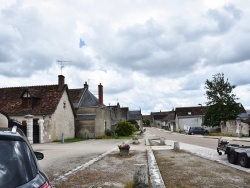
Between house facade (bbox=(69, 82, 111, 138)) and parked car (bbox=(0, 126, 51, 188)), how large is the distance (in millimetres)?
35799

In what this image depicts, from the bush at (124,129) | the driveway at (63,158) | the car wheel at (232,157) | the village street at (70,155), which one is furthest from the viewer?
the bush at (124,129)

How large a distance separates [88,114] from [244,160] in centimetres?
2973

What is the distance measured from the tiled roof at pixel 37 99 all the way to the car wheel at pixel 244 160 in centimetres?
2239

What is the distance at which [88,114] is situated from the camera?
40.5 meters

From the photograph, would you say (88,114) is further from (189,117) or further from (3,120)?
(189,117)

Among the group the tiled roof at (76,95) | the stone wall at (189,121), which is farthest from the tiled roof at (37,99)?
the stone wall at (189,121)

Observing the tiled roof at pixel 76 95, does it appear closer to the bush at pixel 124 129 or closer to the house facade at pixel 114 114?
the bush at pixel 124 129

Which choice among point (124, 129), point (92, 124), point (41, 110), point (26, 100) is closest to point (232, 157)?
point (41, 110)

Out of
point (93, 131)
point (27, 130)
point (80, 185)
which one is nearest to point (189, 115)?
point (93, 131)

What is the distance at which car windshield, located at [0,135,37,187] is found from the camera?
115 inches

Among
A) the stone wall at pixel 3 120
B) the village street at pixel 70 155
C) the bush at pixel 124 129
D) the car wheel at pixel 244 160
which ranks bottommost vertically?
the village street at pixel 70 155

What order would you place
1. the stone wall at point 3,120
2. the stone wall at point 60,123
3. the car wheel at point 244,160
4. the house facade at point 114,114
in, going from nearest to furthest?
the car wheel at point 244,160 < the stone wall at point 3,120 < the stone wall at point 60,123 < the house facade at point 114,114

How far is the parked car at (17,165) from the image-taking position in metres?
2.93

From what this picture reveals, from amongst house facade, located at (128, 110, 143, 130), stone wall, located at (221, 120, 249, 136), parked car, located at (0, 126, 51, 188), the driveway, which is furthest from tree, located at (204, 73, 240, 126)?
house facade, located at (128, 110, 143, 130)
